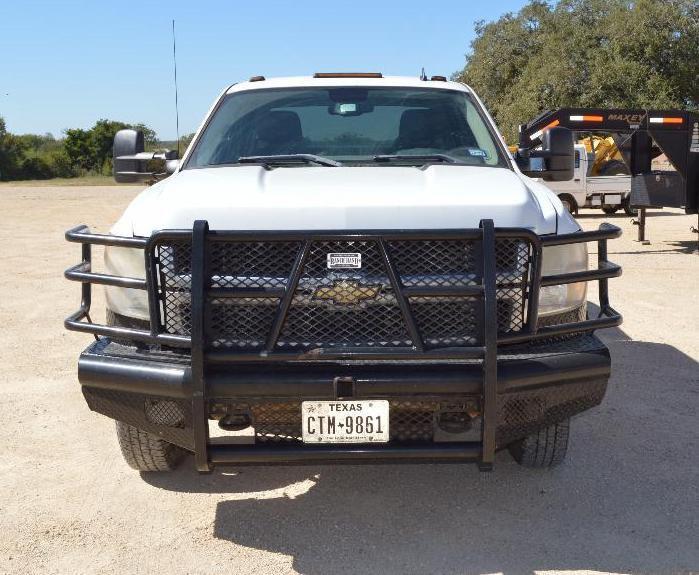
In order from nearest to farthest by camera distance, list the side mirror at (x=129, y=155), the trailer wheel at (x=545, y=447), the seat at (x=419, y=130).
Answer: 1. the trailer wheel at (x=545, y=447)
2. the seat at (x=419, y=130)
3. the side mirror at (x=129, y=155)

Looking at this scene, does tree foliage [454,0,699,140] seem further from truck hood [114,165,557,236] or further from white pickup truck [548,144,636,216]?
truck hood [114,165,557,236]

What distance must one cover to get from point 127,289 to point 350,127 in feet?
6.12

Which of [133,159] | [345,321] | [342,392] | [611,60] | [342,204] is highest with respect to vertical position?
[611,60]

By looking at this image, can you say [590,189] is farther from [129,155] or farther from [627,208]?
[129,155]

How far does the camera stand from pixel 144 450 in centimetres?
416

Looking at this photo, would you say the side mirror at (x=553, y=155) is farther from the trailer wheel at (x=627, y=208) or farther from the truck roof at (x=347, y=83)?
the trailer wheel at (x=627, y=208)

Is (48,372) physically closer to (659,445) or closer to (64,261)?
(659,445)

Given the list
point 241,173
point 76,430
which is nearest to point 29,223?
point 76,430

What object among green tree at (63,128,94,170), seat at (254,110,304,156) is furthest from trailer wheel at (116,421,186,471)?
green tree at (63,128,94,170)

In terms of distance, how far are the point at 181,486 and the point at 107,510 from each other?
0.40 metres

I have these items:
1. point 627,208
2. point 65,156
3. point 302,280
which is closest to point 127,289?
point 302,280

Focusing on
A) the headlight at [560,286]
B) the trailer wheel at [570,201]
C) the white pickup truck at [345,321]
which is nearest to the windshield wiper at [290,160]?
the white pickup truck at [345,321]

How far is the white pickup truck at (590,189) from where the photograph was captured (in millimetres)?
20625

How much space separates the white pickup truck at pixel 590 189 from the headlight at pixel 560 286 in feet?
56.2
